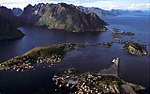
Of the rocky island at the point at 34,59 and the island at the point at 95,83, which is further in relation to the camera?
the rocky island at the point at 34,59

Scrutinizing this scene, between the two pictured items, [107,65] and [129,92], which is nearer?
[129,92]

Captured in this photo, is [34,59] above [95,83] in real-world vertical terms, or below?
below

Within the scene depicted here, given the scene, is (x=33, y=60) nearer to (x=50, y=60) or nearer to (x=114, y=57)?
(x=50, y=60)

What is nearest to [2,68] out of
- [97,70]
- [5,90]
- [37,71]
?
[37,71]

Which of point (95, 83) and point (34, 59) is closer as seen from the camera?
point (95, 83)

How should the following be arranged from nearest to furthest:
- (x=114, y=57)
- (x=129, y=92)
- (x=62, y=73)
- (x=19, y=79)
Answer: (x=129, y=92) → (x=19, y=79) → (x=62, y=73) → (x=114, y=57)

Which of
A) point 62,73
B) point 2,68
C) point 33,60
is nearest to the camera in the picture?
point 62,73

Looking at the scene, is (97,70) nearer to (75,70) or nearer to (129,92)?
(75,70)

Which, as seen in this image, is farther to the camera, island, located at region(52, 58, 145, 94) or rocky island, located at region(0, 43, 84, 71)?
rocky island, located at region(0, 43, 84, 71)

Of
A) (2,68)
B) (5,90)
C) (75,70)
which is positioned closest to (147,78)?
(75,70)
